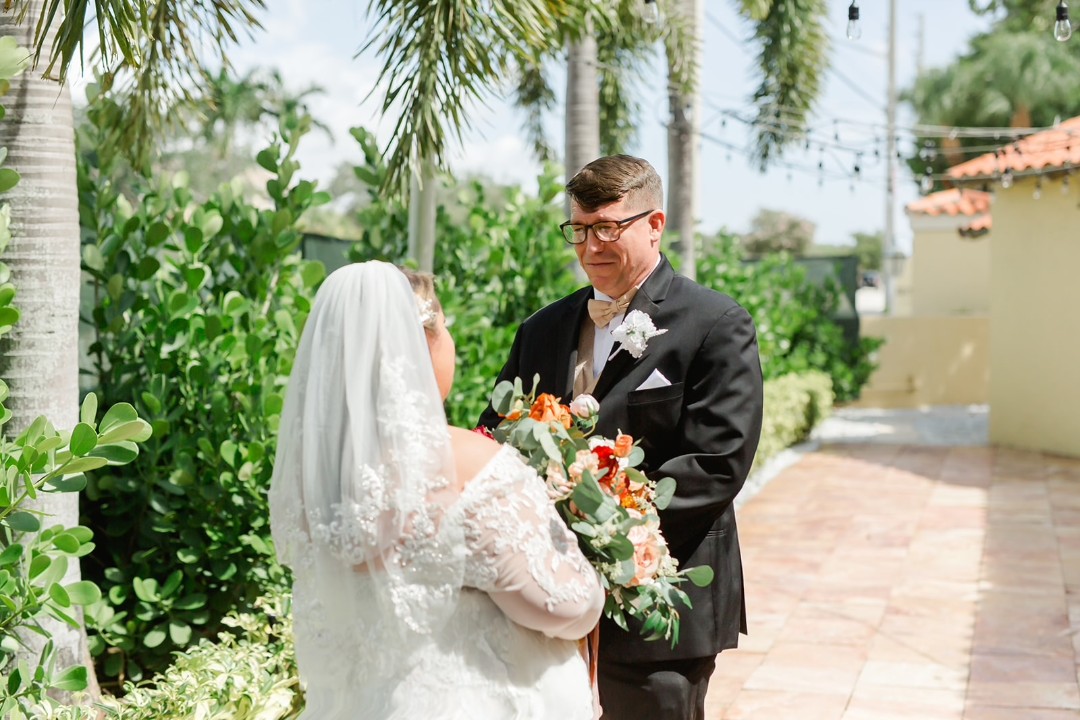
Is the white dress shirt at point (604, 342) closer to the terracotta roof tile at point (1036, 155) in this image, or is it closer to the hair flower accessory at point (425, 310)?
the hair flower accessory at point (425, 310)

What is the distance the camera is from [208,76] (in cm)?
Result: 504

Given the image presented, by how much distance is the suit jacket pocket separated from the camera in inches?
114

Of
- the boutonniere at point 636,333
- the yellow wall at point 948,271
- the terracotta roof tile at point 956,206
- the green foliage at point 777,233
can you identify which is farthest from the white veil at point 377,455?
the green foliage at point 777,233

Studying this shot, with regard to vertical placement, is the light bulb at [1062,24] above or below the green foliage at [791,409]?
Result: above

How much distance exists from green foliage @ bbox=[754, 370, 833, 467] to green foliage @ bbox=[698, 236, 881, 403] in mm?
239

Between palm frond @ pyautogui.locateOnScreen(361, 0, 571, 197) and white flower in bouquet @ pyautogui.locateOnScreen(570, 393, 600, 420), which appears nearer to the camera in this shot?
white flower in bouquet @ pyautogui.locateOnScreen(570, 393, 600, 420)

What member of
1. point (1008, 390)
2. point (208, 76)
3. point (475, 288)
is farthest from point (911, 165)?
point (208, 76)

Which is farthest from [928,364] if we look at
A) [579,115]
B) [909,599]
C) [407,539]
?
[407,539]

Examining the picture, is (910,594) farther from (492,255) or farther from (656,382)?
(656,382)

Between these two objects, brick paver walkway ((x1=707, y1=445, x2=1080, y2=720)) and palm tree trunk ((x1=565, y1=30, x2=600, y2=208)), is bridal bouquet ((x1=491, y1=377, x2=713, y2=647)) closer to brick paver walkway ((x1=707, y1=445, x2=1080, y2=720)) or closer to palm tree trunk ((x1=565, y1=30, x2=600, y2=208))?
brick paver walkway ((x1=707, y1=445, x2=1080, y2=720))

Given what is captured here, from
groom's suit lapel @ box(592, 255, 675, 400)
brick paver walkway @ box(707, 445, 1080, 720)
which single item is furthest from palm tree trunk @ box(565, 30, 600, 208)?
groom's suit lapel @ box(592, 255, 675, 400)

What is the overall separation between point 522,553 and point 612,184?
3.47 ft

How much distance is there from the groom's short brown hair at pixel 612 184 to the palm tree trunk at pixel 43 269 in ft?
6.23

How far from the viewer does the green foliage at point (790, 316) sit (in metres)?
12.4
